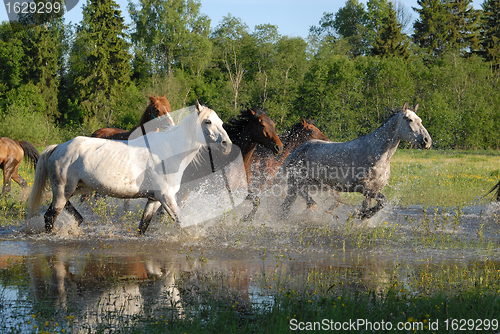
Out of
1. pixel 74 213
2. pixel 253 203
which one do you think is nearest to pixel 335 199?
pixel 253 203

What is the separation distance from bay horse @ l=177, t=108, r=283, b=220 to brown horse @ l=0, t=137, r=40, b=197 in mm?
6216

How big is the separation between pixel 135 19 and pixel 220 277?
44.5 m

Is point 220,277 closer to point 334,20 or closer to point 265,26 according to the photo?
point 265,26

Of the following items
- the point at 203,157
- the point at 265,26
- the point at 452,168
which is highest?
the point at 265,26

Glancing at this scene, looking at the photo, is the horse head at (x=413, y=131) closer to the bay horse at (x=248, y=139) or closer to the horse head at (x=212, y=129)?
the bay horse at (x=248, y=139)

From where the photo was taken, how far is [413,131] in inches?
309

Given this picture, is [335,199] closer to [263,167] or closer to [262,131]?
[263,167]

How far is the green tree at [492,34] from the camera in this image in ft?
138

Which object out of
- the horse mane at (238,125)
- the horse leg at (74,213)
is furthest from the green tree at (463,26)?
the horse leg at (74,213)

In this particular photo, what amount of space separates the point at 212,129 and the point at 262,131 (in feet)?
5.19

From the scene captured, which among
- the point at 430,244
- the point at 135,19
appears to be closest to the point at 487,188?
the point at 430,244

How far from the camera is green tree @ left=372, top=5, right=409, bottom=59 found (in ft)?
142

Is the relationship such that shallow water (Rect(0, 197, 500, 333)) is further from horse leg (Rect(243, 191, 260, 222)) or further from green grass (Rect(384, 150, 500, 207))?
green grass (Rect(384, 150, 500, 207))

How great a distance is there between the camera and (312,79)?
39.1 meters
